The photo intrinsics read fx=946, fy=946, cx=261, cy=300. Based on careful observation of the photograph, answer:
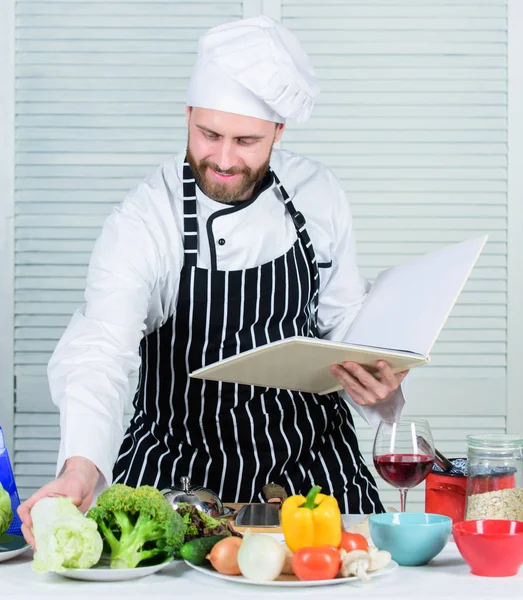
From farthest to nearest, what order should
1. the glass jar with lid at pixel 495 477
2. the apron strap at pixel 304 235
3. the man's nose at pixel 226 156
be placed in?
the apron strap at pixel 304 235
the man's nose at pixel 226 156
the glass jar with lid at pixel 495 477

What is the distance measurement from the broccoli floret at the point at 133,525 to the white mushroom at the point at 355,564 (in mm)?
224

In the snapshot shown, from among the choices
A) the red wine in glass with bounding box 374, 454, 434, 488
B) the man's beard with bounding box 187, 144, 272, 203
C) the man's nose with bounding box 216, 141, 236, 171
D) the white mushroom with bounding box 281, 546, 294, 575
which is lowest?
the white mushroom with bounding box 281, 546, 294, 575

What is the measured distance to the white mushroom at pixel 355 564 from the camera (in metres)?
1.16

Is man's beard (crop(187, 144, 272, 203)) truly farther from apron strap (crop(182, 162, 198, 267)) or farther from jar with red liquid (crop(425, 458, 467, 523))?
jar with red liquid (crop(425, 458, 467, 523))

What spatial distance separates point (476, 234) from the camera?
3.18 m

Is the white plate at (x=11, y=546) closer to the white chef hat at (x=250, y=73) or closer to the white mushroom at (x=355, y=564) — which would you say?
the white mushroom at (x=355, y=564)

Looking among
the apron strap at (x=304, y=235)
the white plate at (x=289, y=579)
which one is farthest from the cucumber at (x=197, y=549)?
the apron strap at (x=304, y=235)

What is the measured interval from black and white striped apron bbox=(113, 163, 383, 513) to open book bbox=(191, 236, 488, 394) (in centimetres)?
16

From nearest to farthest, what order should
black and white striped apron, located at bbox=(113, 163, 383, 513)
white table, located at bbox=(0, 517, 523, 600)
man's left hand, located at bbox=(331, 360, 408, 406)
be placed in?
white table, located at bbox=(0, 517, 523, 600)
man's left hand, located at bbox=(331, 360, 408, 406)
black and white striped apron, located at bbox=(113, 163, 383, 513)

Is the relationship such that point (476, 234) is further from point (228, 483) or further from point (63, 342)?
point (63, 342)

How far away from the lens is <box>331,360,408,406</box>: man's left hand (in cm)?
179

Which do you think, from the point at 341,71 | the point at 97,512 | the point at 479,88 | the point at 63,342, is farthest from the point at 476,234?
the point at 97,512

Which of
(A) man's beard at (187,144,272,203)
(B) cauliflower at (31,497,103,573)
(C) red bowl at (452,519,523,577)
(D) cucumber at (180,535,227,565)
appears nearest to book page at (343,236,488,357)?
(A) man's beard at (187,144,272,203)

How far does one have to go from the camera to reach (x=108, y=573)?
1.19 metres
